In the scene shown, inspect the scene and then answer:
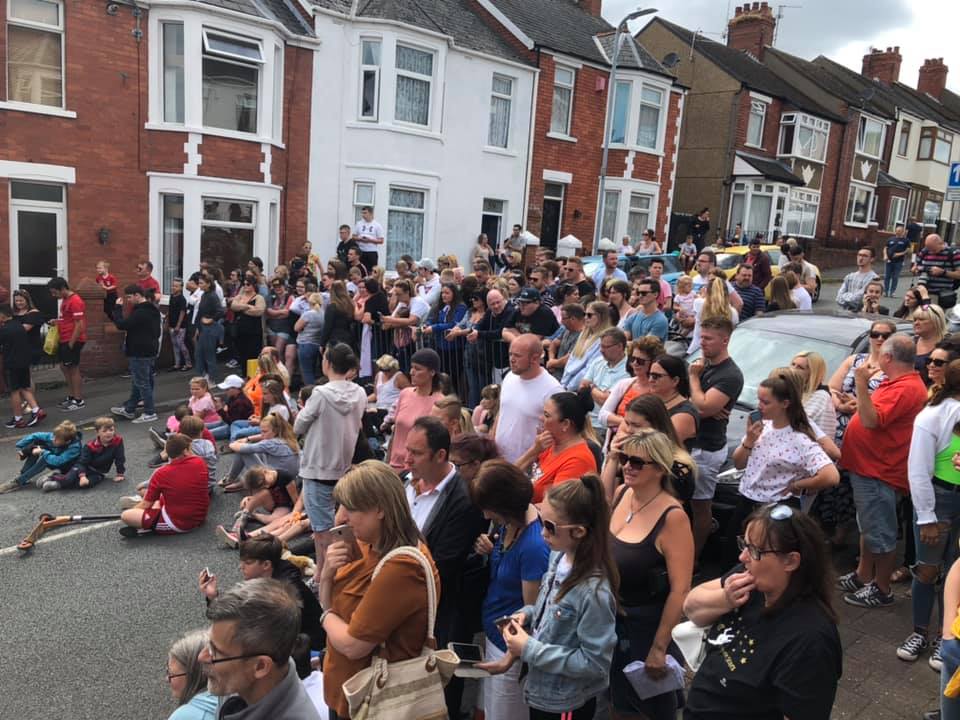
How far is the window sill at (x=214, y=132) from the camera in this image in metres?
14.2

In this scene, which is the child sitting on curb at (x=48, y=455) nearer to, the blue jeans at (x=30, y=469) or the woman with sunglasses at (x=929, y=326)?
the blue jeans at (x=30, y=469)

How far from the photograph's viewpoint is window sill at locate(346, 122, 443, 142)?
1720 cm

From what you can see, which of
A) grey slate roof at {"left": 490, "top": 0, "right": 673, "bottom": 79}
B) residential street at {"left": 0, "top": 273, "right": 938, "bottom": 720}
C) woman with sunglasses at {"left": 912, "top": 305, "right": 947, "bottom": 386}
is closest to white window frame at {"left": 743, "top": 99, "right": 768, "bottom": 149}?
grey slate roof at {"left": 490, "top": 0, "right": 673, "bottom": 79}

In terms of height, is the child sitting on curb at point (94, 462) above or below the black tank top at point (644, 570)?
below

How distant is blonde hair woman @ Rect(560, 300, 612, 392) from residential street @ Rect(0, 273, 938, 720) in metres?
2.64

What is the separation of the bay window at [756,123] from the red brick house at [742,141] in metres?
0.04

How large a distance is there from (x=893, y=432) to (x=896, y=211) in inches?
1554

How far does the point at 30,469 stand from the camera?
827cm

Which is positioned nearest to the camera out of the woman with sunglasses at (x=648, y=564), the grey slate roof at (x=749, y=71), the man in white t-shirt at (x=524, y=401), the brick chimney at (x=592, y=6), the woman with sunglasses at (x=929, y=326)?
the woman with sunglasses at (x=648, y=564)

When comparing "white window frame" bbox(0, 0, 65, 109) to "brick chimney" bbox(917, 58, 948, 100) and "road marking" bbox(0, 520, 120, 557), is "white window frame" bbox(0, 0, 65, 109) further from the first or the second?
"brick chimney" bbox(917, 58, 948, 100)

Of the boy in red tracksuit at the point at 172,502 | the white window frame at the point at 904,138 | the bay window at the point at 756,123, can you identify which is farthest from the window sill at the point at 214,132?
the white window frame at the point at 904,138

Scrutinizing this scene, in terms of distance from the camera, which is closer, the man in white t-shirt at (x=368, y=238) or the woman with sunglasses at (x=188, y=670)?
the woman with sunglasses at (x=188, y=670)

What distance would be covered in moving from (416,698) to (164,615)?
11.0 ft

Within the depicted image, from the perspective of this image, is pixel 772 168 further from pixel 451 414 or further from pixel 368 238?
pixel 451 414
